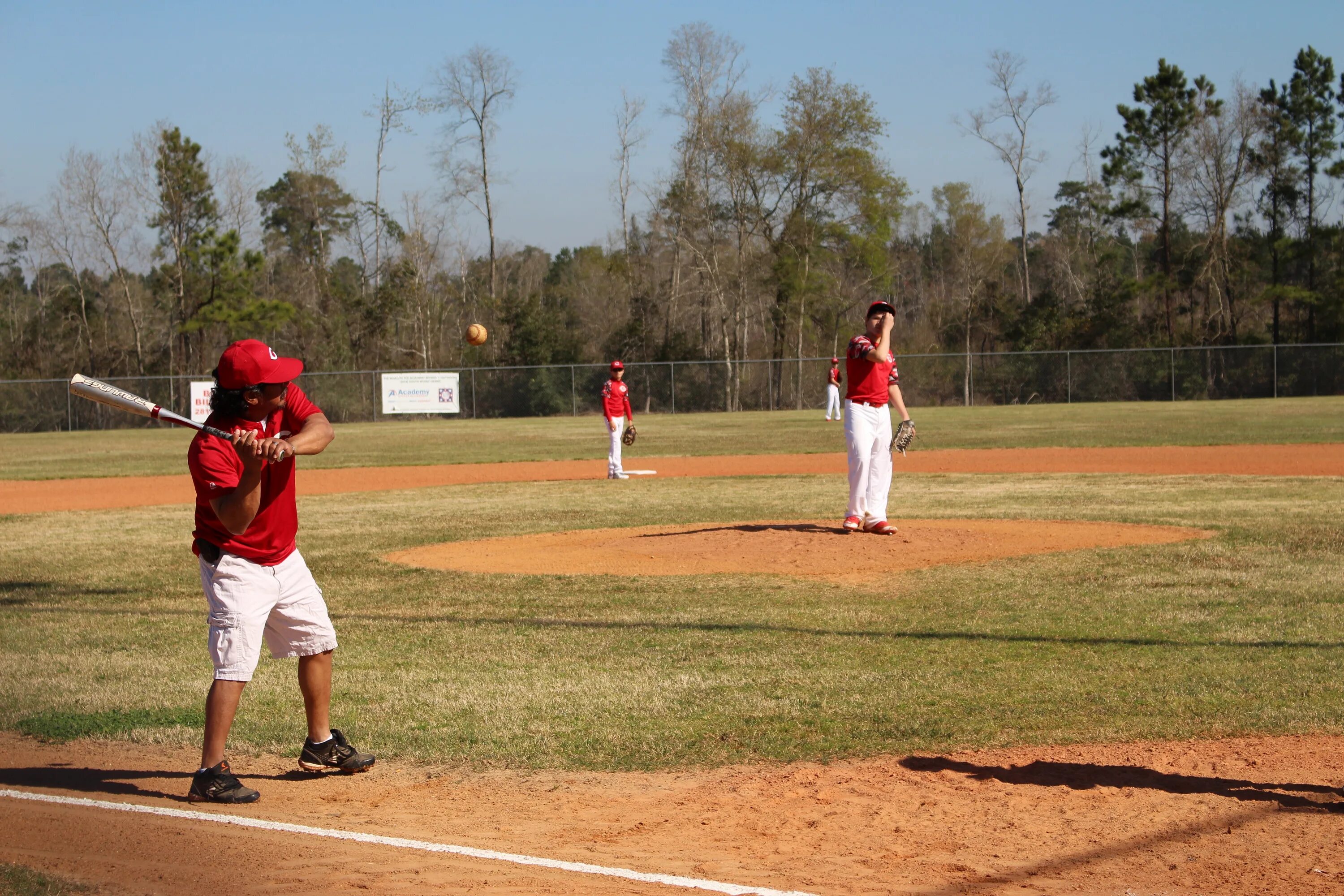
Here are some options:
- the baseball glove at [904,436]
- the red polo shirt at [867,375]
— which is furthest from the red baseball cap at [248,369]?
the baseball glove at [904,436]

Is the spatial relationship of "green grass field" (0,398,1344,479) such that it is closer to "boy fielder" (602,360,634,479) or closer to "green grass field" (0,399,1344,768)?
"boy fielder" (602,360,634,479)

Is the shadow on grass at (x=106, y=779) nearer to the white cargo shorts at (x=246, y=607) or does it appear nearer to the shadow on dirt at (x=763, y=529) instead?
the white cargo shorts at (x=246, y=607)

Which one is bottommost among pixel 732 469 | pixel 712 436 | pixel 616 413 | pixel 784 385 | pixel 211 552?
pixel 732 469

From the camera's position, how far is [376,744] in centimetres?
577

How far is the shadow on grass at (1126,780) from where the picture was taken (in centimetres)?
462

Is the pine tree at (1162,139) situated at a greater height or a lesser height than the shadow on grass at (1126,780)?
greater

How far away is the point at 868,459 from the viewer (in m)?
11.0

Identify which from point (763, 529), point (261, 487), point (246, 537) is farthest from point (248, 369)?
point (763, 529)

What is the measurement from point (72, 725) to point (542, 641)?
2.81 m

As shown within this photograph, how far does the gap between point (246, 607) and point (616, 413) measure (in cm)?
1567

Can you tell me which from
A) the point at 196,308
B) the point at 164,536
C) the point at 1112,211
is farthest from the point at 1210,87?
the point at 164,536

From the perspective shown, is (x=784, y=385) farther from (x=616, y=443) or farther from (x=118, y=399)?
(x=118, y=399)

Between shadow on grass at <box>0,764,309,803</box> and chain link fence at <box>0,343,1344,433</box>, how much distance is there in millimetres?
43667

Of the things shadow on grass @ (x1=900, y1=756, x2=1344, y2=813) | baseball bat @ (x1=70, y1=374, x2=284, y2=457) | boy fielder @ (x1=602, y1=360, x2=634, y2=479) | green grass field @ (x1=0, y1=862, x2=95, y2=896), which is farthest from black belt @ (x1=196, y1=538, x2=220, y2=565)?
boy fielder @ (x1=602, y1=360, x2=634, y2=479)
